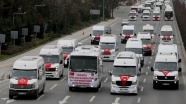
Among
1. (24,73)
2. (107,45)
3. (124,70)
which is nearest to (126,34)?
(107,45)

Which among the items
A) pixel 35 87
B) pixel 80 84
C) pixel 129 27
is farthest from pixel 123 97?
pixel 129 27

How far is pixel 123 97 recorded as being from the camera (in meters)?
43.1

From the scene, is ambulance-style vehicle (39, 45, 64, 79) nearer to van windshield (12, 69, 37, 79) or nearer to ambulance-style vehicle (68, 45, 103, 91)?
ambulance-style vehicle (68, 45, 103, 91)

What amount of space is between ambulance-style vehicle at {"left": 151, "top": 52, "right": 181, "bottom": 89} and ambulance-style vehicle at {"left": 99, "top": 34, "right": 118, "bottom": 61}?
19.0 meters

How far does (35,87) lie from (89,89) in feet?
22.0

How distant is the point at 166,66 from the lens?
47.3 metres

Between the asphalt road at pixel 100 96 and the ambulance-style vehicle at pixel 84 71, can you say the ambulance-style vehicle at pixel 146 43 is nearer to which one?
the asphalt road at pixel 100 96

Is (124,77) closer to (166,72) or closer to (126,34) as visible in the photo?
(166,72)

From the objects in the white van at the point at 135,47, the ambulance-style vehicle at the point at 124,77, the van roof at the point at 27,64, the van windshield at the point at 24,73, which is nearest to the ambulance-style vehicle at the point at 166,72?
the ambulance-style vehicle at the point at 124,77

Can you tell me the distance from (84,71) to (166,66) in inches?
255

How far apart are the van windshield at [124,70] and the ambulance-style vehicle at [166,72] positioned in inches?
107

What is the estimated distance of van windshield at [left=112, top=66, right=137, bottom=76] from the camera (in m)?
44.1

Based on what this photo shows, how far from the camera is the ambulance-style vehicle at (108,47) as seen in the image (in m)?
67.0

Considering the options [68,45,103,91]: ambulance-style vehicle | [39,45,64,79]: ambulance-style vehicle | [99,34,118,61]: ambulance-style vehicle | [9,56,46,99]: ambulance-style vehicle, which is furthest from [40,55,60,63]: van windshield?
[99,34,118,61]: ambulance-style vehicle
